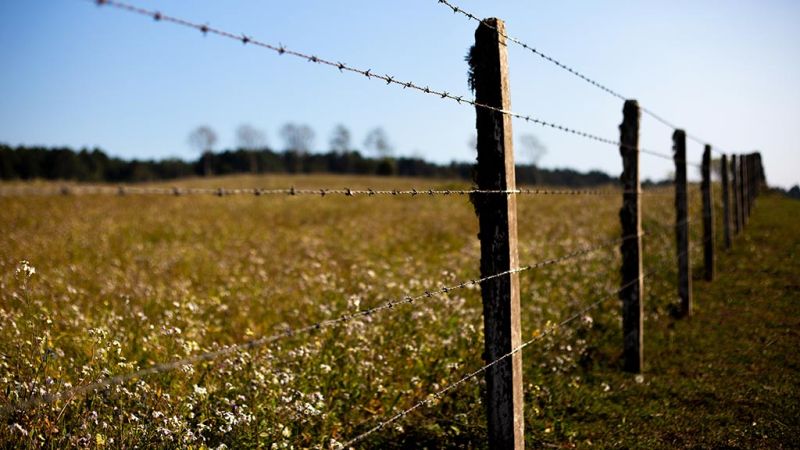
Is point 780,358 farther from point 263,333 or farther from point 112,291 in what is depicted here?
point 112,291

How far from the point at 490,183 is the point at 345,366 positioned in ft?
7.73

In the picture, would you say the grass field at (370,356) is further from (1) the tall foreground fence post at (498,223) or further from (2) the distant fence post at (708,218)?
(1) the tall foreground fence post at (498,223)

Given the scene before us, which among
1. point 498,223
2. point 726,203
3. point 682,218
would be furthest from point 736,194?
point 498,223

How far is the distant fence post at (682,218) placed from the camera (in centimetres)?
895

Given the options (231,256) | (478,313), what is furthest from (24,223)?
(478,313)

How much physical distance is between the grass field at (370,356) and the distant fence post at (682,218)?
1.34 feet

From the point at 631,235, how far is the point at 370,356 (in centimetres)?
345

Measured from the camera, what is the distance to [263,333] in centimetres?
729

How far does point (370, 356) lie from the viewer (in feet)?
17.7

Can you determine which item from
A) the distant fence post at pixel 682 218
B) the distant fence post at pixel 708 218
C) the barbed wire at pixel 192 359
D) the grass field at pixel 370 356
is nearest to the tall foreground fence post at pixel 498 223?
the barbed wire at pixel 192 359

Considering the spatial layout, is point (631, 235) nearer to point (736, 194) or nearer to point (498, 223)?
point (498, 223)

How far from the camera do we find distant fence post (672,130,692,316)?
29.3 ft

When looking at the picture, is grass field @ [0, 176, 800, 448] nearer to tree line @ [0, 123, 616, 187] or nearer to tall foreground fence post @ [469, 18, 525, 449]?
tall foreground fence post @ [469, 18, 525, 449]

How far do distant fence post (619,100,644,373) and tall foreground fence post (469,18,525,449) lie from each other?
340cm
